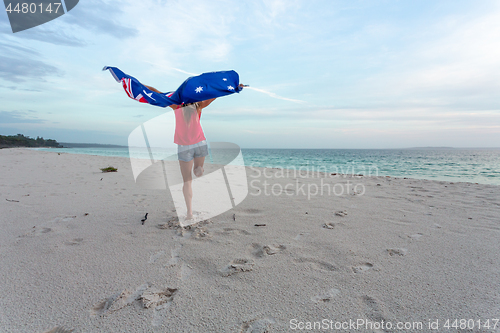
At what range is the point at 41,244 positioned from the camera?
8.01 feet

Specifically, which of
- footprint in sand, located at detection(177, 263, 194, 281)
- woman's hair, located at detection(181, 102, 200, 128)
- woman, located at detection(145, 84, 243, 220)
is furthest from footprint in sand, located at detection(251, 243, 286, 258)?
woman's hair, located at detection(181, 102, 200, 128)

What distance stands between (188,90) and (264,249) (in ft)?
6.62

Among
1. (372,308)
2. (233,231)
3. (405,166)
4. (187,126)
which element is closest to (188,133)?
(187,126)

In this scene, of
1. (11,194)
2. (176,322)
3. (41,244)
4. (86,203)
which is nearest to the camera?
(176,322)

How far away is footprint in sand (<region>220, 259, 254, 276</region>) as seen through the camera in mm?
2027

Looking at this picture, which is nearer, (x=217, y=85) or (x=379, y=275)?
(x=379, y=275)

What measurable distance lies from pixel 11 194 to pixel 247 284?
16.7 feet

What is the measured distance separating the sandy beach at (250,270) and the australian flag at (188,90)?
5.31ft

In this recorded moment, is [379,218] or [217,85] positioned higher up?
[217,85]

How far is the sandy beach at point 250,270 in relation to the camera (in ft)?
4.92

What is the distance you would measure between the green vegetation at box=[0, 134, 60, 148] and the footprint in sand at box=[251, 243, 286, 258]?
53.8m

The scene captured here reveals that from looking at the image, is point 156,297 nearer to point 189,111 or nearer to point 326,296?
point 326,296

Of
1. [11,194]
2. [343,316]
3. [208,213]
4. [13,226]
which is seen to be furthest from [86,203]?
[343,316]

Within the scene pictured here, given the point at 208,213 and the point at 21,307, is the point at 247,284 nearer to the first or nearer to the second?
the point at 21,307
